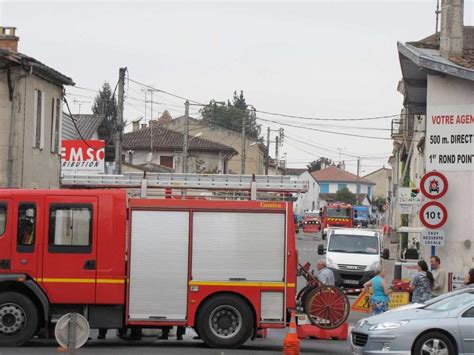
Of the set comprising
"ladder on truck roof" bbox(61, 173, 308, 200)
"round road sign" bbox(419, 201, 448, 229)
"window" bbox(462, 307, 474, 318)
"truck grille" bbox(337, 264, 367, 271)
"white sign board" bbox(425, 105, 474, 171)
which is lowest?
"window" bbox(462, 307, 474, 318)

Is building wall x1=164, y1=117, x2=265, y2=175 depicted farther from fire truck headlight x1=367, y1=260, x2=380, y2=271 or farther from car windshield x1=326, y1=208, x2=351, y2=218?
fire truck headlight x1=367, y1=260, x2=380, y2=271

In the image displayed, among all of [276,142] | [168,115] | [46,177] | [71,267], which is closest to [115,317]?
[71,267]

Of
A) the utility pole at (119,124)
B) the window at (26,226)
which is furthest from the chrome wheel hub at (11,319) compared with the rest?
the utility pole at (119,124)

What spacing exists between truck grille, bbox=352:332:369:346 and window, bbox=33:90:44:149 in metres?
18.2

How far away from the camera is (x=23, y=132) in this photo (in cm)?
2994

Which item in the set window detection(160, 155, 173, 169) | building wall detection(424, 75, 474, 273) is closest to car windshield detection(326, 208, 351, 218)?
window detection(160, 155, 173, 169)

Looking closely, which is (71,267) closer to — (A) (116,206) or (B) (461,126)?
(A) (116,206)

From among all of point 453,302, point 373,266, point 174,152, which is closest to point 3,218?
point 453,302

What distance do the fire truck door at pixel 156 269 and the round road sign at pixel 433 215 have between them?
5.25 m

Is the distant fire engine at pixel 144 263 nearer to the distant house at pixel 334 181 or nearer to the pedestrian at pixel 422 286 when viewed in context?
the pedestrian at pixel 422 286

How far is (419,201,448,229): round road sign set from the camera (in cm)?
1953

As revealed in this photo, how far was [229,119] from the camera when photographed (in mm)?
143250

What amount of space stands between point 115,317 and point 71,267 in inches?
44.0

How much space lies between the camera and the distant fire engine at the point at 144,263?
1664 cm
